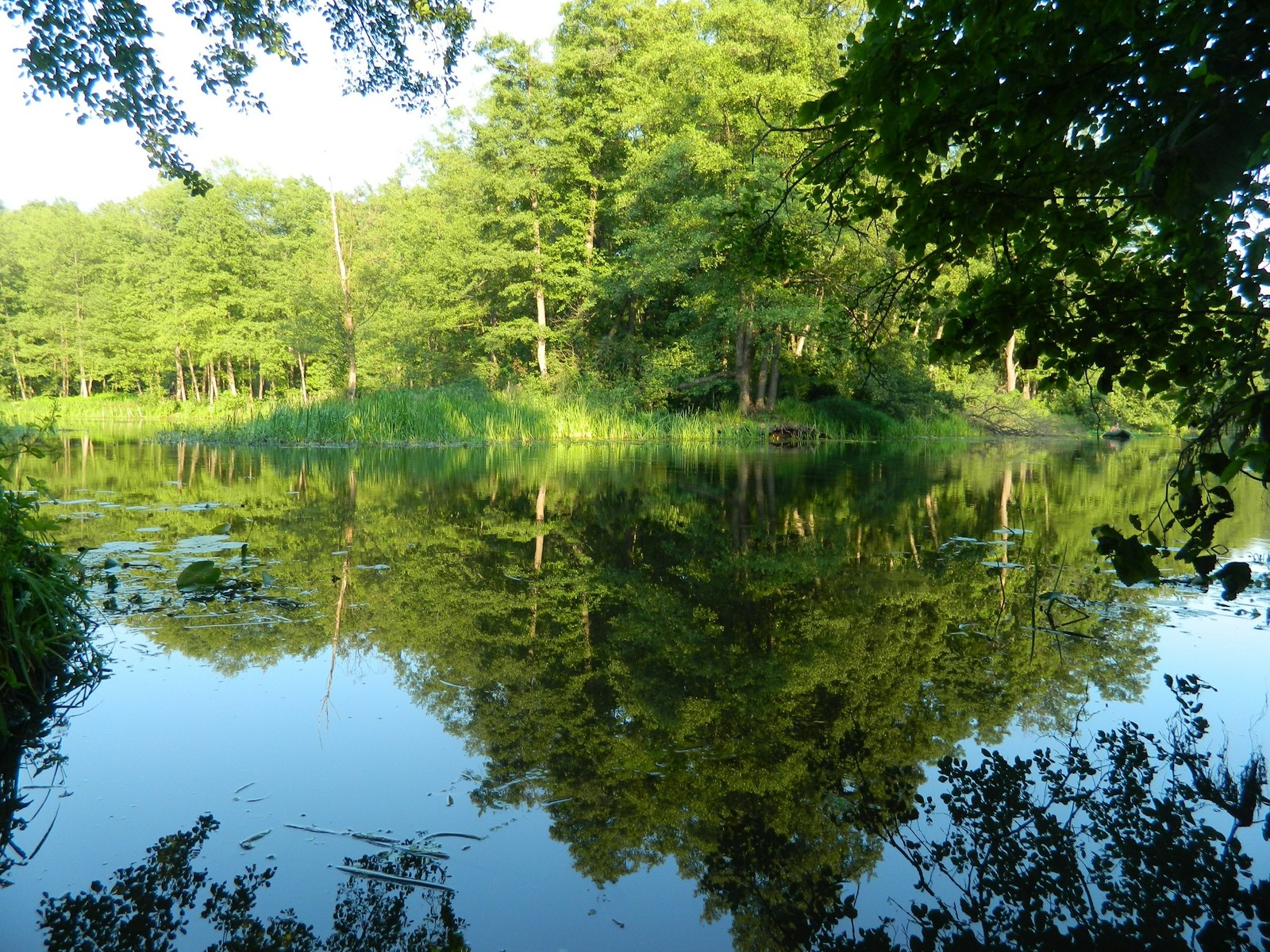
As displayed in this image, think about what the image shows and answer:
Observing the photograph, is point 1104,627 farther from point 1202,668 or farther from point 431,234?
point 431,234

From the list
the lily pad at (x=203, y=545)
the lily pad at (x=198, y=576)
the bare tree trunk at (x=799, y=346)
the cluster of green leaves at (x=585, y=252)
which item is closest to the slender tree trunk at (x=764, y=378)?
the cluster of green leaves at (x=585, y=252)

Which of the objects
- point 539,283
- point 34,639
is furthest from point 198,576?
point 539,283

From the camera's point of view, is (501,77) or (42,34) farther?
(501,77)

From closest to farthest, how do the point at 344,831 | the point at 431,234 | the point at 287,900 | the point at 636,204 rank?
the point at 287,900 < the point at 344,831 < the point at 636,204 < the point at 431,234

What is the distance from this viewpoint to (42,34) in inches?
295

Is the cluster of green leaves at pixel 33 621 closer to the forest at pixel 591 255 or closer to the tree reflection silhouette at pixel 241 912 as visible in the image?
the tree reflection silhouette at pixel 241 912

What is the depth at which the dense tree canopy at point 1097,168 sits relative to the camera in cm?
202

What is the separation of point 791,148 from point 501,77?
11.6 m

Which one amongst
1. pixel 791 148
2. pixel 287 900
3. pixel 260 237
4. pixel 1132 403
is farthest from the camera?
pixel 260 237

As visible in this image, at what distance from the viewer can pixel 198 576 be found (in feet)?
17.0

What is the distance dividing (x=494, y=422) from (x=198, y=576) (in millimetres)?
16837

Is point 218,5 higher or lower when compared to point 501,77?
lower

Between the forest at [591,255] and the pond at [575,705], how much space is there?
1013cm

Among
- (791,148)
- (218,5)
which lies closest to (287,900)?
(218,5)
